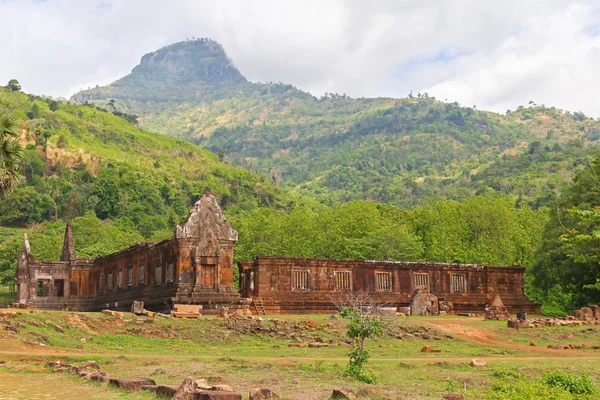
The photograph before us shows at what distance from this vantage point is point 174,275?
36719 mm

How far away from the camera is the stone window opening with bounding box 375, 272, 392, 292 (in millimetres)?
41656

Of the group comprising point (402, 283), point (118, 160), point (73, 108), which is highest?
point (73, 108)

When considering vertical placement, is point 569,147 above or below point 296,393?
above

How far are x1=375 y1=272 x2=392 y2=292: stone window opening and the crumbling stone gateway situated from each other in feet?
0.18

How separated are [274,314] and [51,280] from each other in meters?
21.6

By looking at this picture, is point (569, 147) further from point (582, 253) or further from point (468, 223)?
point (582, 253)

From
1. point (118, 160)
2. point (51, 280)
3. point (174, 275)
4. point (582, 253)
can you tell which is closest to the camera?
point (174, 275)

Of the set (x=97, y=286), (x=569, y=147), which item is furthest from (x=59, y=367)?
(x=569, y=147)

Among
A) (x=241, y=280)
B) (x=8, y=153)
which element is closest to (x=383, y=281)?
(x=241, y=280)

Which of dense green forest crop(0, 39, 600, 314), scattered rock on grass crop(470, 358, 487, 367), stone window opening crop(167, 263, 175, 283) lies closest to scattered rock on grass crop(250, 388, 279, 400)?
dense green forest crop(0, 39, 600, 314)

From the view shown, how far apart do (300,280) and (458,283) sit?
1030cm

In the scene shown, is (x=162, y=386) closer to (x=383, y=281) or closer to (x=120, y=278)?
(x=383, y=281)

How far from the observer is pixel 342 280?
40406 millimetres

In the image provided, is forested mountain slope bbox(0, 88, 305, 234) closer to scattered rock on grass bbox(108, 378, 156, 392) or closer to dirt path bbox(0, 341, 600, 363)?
dirt path bbox(0, 341, 600, 363)
